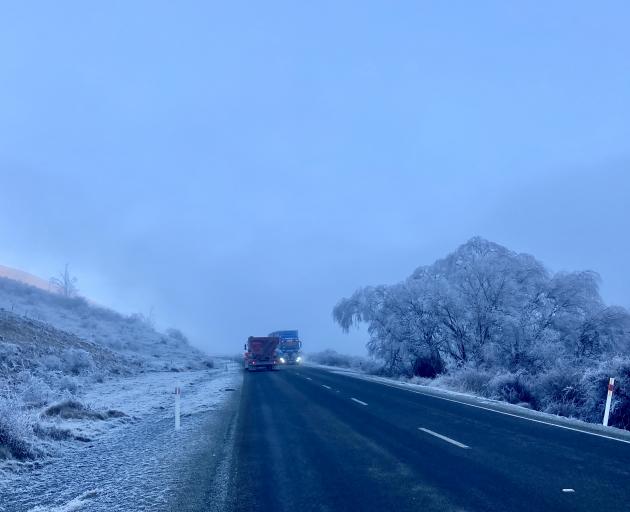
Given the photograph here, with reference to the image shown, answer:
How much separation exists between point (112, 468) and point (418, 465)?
5.34 metres

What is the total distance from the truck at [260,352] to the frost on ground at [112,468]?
30.2 metres

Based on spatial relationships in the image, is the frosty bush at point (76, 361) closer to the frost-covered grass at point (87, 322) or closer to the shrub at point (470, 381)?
the frost-covered grass at point (87, 322)

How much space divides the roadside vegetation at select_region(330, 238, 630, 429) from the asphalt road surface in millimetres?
5352

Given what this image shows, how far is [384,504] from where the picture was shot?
21.6 ft

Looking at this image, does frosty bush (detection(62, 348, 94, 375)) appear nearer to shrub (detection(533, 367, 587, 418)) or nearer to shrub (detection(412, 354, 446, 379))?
shrub (detection(412, 354, 446, 379))

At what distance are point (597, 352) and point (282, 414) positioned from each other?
1761 centimetres

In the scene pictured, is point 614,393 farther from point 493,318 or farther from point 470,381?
point 493,318

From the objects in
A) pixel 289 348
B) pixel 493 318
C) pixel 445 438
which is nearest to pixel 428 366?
pixel 493 318

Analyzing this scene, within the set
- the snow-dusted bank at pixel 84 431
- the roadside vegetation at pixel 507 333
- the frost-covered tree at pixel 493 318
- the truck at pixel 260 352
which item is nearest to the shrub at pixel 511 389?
the roadside vegetation at pixel 507 333

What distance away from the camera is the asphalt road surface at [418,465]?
6.74m

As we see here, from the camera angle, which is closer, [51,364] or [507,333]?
[51,364]

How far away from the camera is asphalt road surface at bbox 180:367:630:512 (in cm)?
674

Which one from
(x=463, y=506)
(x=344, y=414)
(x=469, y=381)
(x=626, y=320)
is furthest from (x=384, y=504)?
(x=626, y=320)

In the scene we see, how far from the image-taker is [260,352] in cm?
4775
